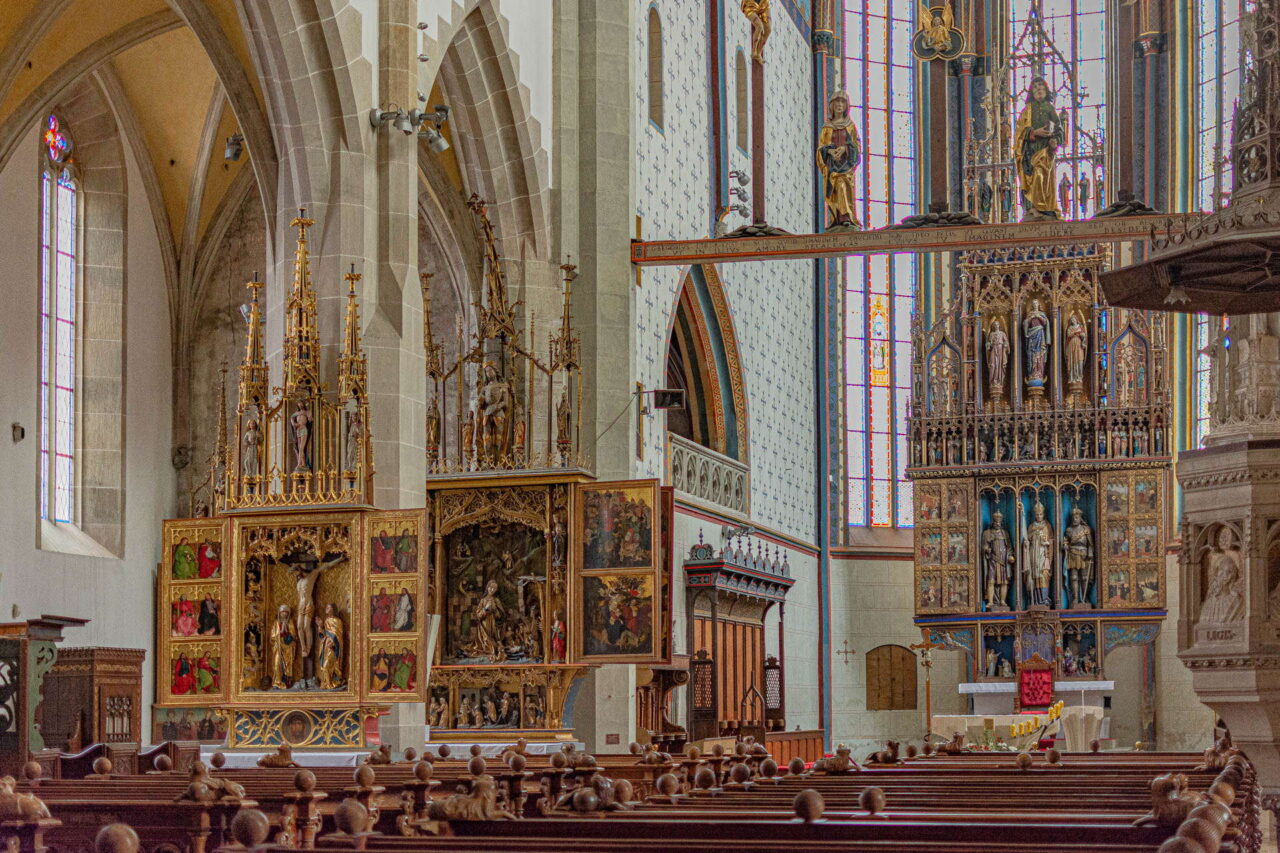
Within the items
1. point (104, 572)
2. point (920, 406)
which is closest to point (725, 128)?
point (920, 406)

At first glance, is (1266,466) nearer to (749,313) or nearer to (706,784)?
(706,784)

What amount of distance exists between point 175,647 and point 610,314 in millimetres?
7114

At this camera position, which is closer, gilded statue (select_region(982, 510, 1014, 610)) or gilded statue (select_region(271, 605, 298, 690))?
gilded statue (select_region(271, 605, 298, 690))

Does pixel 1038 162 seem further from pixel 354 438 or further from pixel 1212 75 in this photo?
pixel 1212 75

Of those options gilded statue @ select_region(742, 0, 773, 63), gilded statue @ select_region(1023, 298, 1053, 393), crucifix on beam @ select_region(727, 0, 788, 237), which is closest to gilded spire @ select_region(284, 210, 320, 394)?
crucifix on beam @ select_region(727, 0, 788, 237)

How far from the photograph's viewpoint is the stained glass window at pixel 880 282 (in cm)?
3009

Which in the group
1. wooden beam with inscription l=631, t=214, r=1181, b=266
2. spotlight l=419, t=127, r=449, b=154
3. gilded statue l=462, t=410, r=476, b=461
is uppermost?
spotlight l=419, t=127, r=449, b=154

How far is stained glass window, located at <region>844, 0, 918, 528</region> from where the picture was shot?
30.1 meters

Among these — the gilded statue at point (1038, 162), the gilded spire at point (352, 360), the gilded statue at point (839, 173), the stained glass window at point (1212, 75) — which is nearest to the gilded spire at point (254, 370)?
the gilded spire at point (352, 360)

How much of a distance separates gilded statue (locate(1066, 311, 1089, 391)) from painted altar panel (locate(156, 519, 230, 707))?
16.0 m

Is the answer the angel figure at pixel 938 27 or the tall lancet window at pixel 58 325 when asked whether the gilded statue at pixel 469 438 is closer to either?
the tall lancet window at pixel 58 325

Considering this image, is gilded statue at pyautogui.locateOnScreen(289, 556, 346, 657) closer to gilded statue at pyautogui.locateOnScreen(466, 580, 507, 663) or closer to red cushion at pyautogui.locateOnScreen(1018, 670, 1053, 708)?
gilded statue at pyautogui.locateOnScreen(466, 580, 507, 663)

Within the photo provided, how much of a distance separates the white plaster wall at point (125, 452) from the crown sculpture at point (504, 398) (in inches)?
154

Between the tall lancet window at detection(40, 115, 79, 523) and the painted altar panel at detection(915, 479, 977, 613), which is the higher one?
the tall lancet window at detection(40, 115, 79, 523)
